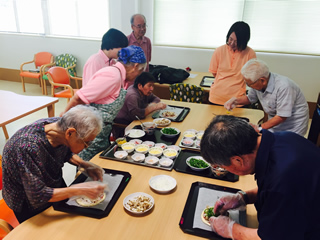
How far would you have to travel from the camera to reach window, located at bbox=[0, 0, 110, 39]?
561 centimetres

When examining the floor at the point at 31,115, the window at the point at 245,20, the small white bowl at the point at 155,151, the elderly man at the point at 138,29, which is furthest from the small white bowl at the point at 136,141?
the window at the point at 245,20

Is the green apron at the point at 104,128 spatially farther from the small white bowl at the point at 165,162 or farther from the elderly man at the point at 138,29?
the elderly man at the point at 138,29

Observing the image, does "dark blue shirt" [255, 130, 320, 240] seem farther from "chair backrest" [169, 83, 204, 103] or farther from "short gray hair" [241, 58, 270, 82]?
"chair backrest" [169, 83, 204, 103]

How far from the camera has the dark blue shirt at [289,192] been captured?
91 centimetres

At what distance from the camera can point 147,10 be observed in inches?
196

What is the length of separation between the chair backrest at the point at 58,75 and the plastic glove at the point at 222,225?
13.5ft

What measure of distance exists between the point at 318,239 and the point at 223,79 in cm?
206

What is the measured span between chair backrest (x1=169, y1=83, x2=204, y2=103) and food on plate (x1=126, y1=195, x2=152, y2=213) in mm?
1908

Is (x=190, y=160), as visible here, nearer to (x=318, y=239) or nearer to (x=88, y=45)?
(x=318, y=239)

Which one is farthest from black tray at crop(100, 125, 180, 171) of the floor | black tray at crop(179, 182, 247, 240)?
the floor

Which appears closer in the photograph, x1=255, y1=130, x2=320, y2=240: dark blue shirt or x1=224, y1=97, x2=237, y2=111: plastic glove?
x1=255, y1=130, x2=320, y2=240: dark blue shirt

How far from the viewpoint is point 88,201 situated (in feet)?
4.45

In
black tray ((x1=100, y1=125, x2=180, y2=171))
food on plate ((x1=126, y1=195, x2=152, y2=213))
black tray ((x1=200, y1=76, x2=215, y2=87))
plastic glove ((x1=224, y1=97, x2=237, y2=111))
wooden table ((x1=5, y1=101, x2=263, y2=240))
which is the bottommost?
wooden table ((x1=5, y1=101, x2=263, y2=240))

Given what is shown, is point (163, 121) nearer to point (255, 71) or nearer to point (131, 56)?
point (131, 56)
